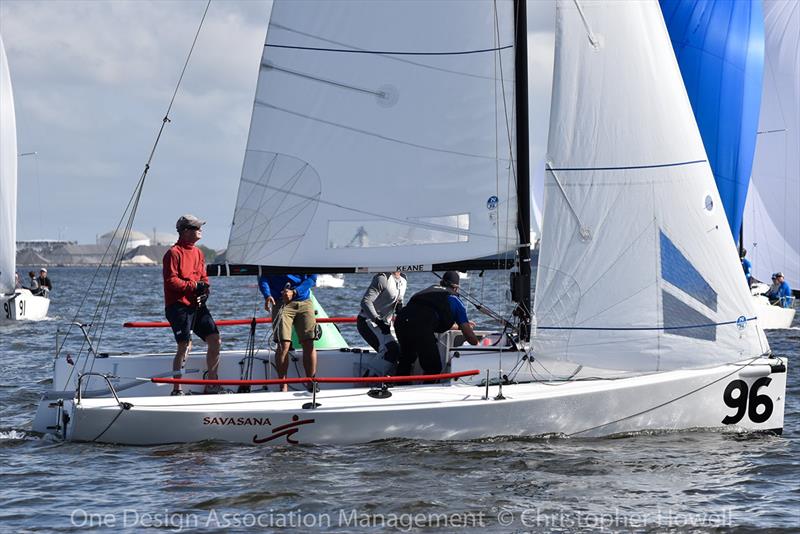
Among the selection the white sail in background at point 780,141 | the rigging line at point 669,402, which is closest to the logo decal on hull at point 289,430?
the rigging line at point 669,402

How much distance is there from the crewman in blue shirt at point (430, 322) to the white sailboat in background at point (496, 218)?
0.27m

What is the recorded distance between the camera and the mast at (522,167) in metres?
9.65

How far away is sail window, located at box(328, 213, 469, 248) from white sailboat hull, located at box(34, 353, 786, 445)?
108 centimetres

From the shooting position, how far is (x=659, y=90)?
31.0ft

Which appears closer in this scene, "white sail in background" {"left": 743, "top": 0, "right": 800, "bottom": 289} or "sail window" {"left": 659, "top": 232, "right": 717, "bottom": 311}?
"sail window" {"left": 659, "top": 232, "right": 717, "bottom": 311}

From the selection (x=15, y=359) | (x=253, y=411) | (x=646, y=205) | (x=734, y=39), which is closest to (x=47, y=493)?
(x=253, y=411)

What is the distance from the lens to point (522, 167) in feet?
31.9

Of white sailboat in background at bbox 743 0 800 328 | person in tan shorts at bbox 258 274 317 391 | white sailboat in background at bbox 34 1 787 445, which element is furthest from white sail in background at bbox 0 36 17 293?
white sailboat in background at bbox 34 1 787 445

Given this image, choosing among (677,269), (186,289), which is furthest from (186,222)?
(677,269)

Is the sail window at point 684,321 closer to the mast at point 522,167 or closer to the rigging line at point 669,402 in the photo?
the rigging line at point 669,402

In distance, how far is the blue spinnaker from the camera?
50.5ft

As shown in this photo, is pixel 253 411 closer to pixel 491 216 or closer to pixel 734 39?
pixel 491 216

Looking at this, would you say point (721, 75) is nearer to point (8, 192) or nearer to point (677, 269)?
point (677, 269)

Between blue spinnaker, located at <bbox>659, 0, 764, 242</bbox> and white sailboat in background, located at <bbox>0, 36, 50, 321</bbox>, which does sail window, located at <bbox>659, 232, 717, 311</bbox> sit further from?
white sailboat in background, located at <bbox>0, 36, 50, 321</bbox>
